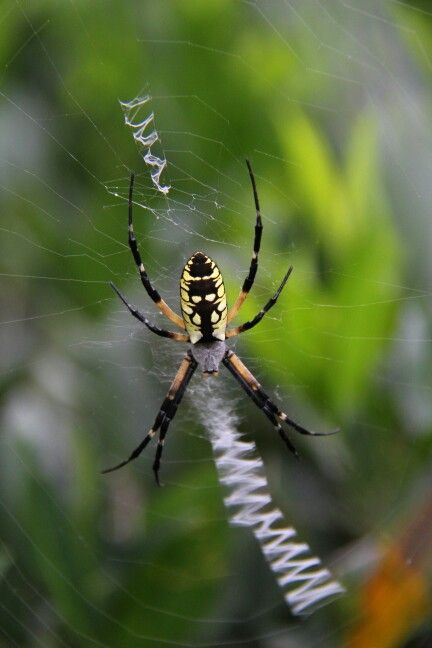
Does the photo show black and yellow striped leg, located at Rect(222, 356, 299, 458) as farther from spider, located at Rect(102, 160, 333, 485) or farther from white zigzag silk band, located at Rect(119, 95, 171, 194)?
white zigzag silk band, located at Rect(119, 95, 171, 194)

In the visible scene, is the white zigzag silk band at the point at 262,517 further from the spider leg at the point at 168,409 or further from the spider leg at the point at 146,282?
the spider leg at the point at 146,282

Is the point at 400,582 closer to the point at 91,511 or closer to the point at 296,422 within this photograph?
the point at 296,422

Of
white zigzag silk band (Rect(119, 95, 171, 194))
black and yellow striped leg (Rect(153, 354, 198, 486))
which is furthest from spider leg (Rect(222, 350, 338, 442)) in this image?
white zigzag silk band (Rect(119, 95, 171, 194))

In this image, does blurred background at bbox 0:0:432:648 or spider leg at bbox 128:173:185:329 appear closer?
blurred background at bbox 0:0:432:648

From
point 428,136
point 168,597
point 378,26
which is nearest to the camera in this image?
point 168,597

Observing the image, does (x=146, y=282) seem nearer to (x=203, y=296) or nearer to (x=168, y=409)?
(x=203, y=296)

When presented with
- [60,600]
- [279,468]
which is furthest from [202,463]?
[60,600]

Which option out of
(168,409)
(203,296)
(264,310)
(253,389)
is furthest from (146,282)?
(253,389)
